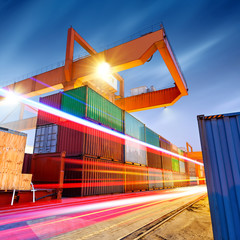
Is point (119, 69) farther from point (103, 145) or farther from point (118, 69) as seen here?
point (103, 145)

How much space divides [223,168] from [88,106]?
1114 cm

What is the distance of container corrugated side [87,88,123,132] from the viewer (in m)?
14.2

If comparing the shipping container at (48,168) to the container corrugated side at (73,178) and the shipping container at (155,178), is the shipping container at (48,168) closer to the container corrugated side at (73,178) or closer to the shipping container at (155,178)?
the container corrugated side at (73,178)

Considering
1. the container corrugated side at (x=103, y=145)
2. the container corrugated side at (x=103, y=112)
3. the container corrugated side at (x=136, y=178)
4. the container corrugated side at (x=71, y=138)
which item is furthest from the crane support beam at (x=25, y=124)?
the container corrugated side at (x=136, y=178)

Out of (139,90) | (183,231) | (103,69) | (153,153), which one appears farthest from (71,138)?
(139,90)

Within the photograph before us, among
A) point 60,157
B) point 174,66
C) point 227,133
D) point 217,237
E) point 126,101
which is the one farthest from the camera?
point 126,101

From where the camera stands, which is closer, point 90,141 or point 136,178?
point 90,141

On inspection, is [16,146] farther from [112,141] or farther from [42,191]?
[112,141]

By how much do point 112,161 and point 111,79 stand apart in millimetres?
16596

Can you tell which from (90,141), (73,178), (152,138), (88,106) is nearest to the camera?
(73,178)

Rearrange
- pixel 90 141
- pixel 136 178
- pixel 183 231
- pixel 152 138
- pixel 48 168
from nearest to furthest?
pixel 183 231 → pixel 48 168 → pixel 90 141 → pixel 136 178 → pixel 152 138

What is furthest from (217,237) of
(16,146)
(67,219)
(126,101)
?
(126,101)

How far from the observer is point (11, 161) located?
7.50 metres

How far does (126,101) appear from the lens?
24.2 m
